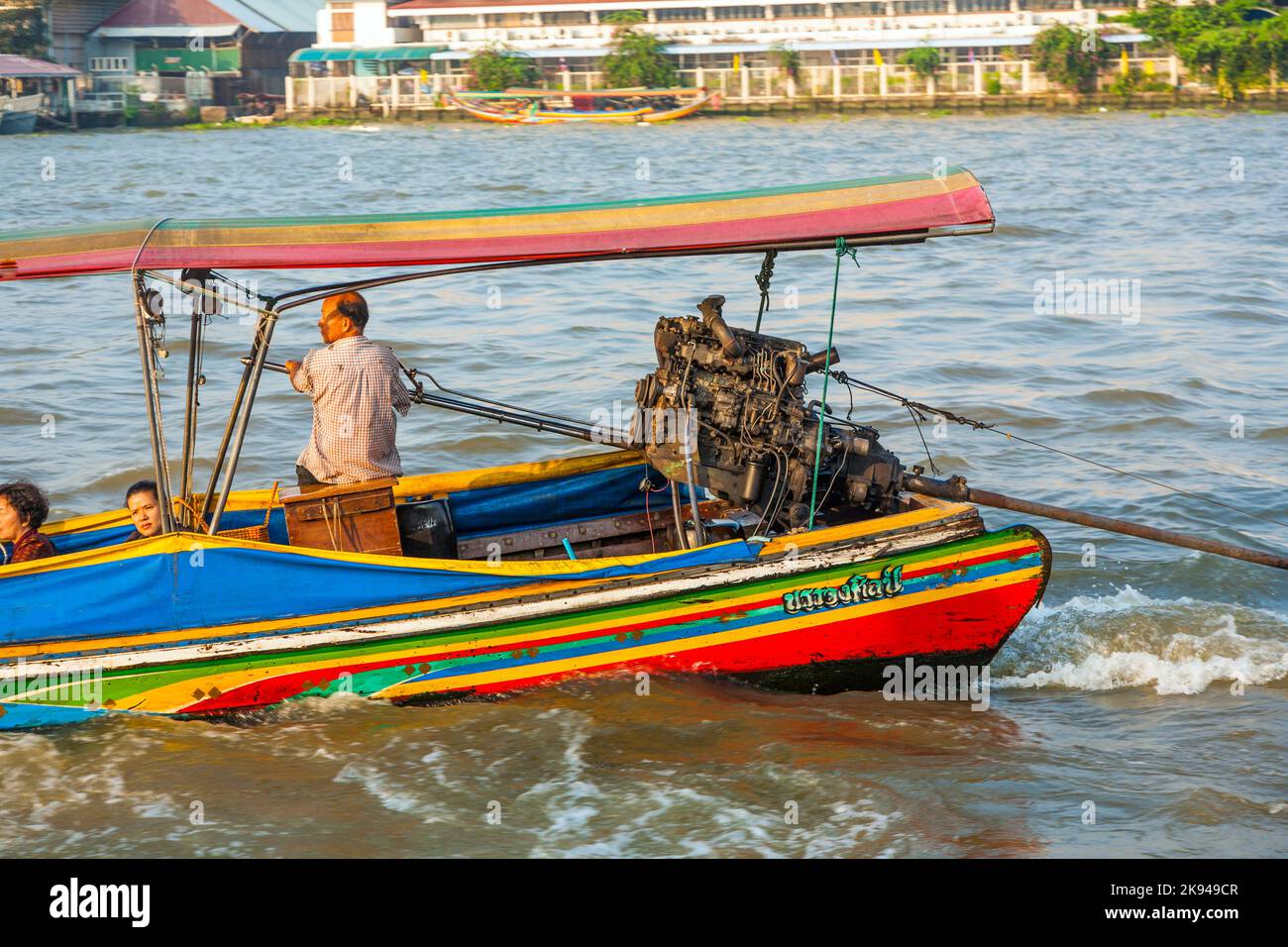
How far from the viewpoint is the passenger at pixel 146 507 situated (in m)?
6.12

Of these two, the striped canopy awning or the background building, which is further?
the background building

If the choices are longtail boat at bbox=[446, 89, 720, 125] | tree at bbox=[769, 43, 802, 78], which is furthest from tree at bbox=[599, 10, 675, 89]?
tree at bbox=[769, 43, 802, 78]

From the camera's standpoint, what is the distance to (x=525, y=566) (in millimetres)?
5816

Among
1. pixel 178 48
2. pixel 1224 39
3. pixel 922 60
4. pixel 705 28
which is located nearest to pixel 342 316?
pixel 922 60

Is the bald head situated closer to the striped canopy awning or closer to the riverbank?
the striped canopy awning

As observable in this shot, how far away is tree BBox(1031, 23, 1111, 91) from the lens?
46.8 meters

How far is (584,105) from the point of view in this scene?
50938 mm

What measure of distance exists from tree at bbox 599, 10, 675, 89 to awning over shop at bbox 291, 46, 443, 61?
22.1 ft

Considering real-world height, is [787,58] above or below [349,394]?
above

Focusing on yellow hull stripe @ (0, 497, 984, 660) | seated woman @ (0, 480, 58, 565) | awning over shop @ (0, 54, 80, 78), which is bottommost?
yellow hull stripe @ (0, 497, 984, 660)

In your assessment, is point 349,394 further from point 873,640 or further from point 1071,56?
point 1071,56

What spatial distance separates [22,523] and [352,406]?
58.7 inches
